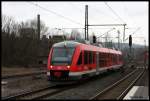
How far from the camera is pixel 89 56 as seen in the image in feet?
86.1

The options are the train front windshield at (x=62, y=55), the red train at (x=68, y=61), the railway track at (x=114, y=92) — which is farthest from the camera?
the train front windshield at (x=62, y=55)

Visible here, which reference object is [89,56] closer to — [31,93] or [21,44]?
[31,93]

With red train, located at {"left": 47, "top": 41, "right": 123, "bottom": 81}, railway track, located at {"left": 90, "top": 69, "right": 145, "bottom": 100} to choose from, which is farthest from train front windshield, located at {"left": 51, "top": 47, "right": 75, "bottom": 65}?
railway track, located at {"left": 90, "top": 69, "right": 145, "bottom": 100}

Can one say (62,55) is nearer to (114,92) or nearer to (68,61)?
(68,61)

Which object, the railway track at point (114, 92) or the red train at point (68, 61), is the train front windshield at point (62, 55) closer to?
the red train at point (68, 61)

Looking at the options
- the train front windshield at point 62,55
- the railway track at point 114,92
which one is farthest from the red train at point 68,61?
the railway track at point 114,92

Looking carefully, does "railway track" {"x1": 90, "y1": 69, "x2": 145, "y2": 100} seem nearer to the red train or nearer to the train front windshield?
the red train

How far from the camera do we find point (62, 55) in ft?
75.4

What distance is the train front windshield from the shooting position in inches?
890

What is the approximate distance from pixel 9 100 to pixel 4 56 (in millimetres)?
41857

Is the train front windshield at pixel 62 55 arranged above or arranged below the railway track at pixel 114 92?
above

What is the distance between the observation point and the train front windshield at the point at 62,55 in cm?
2259

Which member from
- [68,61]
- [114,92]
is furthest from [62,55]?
[114,92]

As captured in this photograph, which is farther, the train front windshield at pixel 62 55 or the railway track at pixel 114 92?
the train front windshield at pixel 62 55
